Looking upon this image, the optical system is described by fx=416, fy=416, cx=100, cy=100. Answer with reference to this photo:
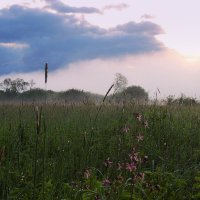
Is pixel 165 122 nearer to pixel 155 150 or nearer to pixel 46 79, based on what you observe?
pixel 155 150

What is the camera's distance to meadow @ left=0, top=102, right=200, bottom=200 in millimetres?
4477

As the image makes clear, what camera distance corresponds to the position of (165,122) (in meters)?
9.88

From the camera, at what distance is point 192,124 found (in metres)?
10.1

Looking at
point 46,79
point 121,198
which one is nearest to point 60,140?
point 121,198

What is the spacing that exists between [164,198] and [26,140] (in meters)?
4.34

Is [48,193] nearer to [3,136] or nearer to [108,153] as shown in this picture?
[108,153]

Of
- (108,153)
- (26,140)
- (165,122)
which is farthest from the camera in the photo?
(165,122)

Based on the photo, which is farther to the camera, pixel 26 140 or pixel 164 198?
pixel 26 140

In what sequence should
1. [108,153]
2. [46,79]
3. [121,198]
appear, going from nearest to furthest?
[46,79], [121,198], [108,153]

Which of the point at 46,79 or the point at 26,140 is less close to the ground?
the point at 46,79

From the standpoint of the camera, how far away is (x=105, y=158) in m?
7.46

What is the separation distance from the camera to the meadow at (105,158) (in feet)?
14.7

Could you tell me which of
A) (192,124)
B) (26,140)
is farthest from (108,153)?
(192,124)

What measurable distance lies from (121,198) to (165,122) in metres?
6.04
